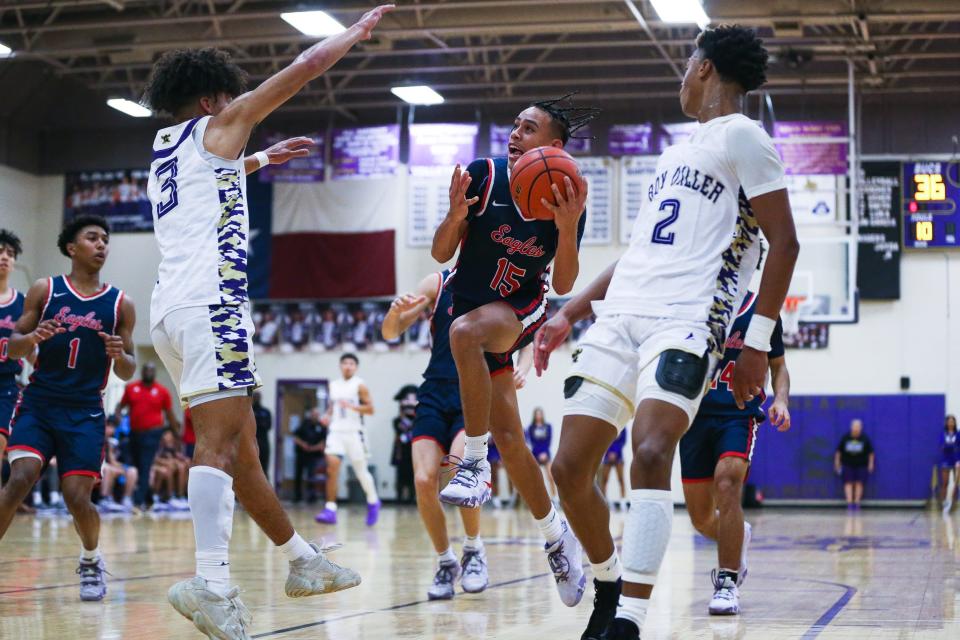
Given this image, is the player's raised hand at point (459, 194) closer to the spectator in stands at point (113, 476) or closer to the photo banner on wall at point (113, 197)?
the spectator in stands at point (113, 476)

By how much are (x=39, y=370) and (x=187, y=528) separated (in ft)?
22.3

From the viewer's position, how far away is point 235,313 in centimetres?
409

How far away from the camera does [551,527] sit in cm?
535

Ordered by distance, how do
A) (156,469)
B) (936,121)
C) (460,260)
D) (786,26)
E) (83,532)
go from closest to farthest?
(460,260) → (83,532) → (786,26) → (156,469) → (936,121)

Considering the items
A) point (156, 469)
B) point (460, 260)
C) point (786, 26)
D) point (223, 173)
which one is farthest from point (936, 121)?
point (223, 173)

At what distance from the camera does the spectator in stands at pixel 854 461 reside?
19672mm

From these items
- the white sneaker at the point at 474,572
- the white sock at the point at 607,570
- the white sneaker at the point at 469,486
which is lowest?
the white sneaker at the point at 474,572

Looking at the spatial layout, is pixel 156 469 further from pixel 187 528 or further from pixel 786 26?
pixel 786 26

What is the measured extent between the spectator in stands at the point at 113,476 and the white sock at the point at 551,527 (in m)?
12.6

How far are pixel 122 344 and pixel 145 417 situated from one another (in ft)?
37.0

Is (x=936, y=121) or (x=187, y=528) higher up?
(x=936, y=121)

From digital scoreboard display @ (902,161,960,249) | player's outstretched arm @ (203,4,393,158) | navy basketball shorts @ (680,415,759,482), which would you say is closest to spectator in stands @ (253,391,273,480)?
digital scoreboard display @ (902,161,960,249)

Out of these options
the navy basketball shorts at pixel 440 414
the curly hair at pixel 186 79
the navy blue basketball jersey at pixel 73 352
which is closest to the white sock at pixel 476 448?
the navy basketball shorts at pixel 440 414

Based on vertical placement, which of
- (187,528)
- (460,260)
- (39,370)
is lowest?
(187,528)
